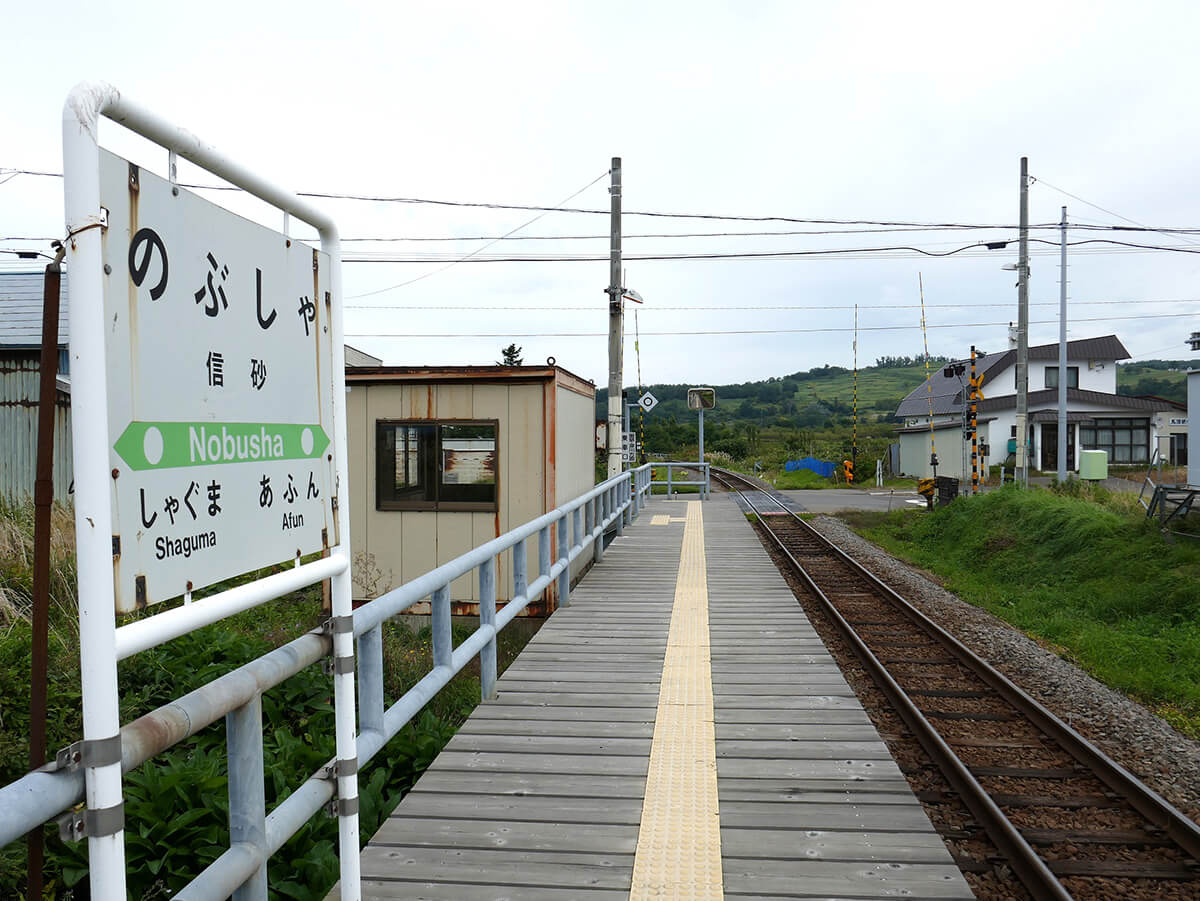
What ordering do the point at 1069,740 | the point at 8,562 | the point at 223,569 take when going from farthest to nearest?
the point at 8,562, the point at 1069,740, the point at 223,569

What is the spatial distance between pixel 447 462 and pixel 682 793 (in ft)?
23.3

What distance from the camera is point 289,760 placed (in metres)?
5.01

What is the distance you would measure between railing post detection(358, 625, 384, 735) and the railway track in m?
2.66

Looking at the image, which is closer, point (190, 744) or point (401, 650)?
point (190, 744)

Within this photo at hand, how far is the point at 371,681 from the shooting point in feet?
11.4

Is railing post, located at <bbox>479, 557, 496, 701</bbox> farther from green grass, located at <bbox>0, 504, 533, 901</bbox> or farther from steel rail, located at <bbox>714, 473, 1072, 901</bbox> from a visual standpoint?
steel rail, located at <bbox>714, 473, 1072, 901</bbox>

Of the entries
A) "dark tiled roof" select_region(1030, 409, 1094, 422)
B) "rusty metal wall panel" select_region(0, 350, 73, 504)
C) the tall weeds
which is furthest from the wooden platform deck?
"dark tiled roof" select_region(1030, 409, 1094, 422)

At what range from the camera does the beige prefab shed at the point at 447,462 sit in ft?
33.3

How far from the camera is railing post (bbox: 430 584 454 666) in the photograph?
448 centimetres

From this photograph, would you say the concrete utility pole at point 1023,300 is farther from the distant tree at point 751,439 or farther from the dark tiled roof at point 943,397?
the distant tree at point 751,439

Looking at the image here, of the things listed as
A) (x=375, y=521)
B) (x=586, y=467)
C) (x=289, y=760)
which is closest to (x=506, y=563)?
(x=375, y=521)

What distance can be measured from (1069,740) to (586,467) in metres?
8.03

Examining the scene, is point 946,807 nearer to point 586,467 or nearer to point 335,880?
point 335,880

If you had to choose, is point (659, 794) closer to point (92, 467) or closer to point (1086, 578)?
point (92, 467)
